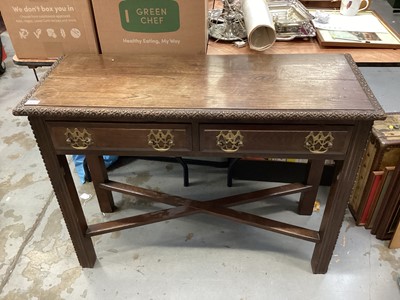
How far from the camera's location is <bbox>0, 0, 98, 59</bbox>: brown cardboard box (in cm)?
126

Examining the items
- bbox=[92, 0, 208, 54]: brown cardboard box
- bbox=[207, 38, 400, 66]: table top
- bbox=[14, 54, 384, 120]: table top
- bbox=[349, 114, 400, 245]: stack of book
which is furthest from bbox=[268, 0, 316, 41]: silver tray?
bbox=[349, 114, 400, 245]: stack of book

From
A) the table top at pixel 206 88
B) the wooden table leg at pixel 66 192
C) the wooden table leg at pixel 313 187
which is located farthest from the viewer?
the wooden table leg at pixel 313 187

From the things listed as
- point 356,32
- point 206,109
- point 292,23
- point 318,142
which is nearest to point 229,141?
point 206,109

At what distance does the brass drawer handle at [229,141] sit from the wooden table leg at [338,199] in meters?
0.35

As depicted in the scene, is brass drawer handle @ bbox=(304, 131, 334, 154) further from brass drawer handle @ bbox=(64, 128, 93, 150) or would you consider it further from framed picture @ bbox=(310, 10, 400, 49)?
brass drawer handle @ bbox=(64, 128, 93, 150)

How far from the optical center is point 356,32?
1.42 metres

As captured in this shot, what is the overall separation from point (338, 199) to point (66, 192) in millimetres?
994

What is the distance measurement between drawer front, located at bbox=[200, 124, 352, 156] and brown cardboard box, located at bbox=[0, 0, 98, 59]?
631mm

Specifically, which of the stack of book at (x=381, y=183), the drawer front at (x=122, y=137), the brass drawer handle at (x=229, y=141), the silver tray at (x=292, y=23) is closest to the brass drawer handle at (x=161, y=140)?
the drawer front at (x=122, y=137)

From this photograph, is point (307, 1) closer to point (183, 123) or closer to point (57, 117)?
point (183, 123)

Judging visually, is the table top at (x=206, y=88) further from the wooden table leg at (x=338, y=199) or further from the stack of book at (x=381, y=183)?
the stack of book at (x=381, y=183)

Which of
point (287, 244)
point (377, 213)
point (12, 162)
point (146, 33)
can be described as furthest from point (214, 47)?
point (12, 162)

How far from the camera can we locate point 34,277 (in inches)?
59.7

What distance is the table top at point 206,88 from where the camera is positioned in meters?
1.00
